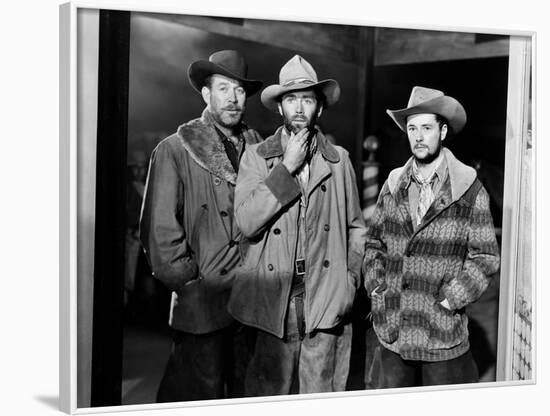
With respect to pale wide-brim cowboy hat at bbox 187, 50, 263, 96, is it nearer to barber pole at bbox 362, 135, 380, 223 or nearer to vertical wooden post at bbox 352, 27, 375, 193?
vertical wooden post at bbox 352, 27, 375, 193

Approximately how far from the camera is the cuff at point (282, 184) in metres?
5.59

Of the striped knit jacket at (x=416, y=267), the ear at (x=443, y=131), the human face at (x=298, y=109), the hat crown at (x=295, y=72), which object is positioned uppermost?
the hat crown at (x=295, y=72)

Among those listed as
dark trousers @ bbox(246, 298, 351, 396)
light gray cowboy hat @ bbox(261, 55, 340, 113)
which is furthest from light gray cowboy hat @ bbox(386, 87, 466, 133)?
dark trousers @ bbox(246, 298, 351, 396)

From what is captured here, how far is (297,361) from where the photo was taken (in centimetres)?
570

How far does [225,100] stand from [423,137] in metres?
1.24

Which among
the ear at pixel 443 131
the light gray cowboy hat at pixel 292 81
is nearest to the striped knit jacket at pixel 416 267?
the ear at pixel 443 131

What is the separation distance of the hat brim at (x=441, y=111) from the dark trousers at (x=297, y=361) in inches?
49.4

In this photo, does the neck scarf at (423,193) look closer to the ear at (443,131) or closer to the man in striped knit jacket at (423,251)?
the man in striped knit jacket at (423,251)

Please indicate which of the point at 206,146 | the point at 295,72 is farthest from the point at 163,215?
the point at 295,72

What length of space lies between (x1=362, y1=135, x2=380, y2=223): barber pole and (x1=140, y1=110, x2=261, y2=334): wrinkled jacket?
0.82m

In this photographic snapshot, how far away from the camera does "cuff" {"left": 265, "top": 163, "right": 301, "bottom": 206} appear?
559cm

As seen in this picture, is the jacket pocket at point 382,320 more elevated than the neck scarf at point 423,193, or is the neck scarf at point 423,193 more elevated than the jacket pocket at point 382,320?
the neck scarf at point 423,193
